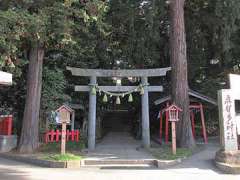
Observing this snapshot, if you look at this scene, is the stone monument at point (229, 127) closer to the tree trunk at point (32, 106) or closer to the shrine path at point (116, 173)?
the shrine path at point (116, 173)

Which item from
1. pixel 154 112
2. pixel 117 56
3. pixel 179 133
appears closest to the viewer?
pixel 179 133

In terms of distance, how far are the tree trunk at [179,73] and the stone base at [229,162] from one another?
187 inches

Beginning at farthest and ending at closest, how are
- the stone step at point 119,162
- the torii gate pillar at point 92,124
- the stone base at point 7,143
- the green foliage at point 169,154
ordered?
1. the torii gate pillar at point 92,124
2. the stone base at point 7,143
3. the green foliage at point 169,154
4. the stone step at point 119,162

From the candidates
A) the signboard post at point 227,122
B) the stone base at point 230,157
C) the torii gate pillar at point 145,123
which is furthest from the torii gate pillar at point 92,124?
the stone base at point 230,157

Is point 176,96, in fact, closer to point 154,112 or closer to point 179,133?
point 179,133

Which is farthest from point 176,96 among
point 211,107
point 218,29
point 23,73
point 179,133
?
point 23,73

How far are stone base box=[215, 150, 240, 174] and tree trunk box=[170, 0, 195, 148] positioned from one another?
474 cm

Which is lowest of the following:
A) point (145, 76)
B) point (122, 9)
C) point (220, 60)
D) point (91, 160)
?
point (91, 160)

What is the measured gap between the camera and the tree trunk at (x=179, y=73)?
17547mm

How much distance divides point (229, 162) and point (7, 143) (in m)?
10.2

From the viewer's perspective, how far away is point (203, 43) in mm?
23156

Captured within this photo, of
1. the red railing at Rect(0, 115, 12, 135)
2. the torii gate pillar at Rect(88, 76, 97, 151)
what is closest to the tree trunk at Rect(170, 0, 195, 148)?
the torii gate pillar at Rect(88, 76, 97, 151)

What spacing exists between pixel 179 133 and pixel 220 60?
756 cm

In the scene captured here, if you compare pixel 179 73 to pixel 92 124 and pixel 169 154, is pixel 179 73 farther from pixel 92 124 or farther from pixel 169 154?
pixel 92 124
